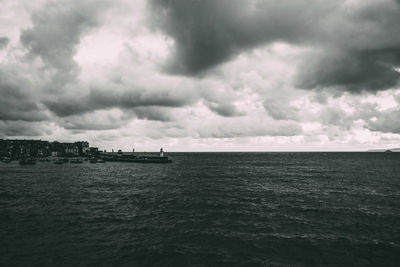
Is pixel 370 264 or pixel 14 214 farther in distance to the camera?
→ pixel 14 214

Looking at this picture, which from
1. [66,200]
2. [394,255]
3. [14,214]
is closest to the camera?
[394,255]

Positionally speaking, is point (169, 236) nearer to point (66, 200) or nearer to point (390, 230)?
point (390, 230)

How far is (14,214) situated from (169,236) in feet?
71.5

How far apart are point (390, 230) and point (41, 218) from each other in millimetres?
38169

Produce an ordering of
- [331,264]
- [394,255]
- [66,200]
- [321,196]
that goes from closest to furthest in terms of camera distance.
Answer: [331,264] < [394,255] < [66,200] < [321,196]

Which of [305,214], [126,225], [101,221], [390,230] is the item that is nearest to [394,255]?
[390,230]

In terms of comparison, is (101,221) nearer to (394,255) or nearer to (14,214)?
(14,214)

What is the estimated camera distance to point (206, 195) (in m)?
43.8

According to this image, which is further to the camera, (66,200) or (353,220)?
(66,200)

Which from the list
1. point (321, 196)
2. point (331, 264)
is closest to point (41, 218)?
point (331, 264)

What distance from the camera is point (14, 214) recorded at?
100 feet

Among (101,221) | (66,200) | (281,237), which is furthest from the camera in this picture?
(66,200)

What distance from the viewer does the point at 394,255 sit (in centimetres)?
1878

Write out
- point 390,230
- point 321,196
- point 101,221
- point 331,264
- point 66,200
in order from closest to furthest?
1. point 331,264
2. point 390,230
3. point 101,221
4. point 66,200
5. point 321,196
